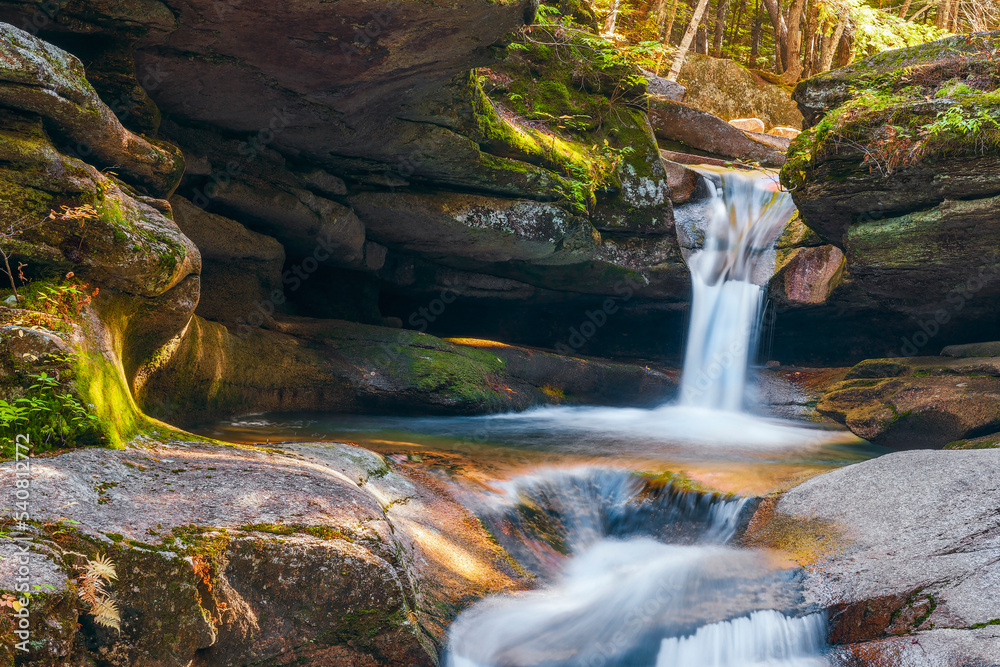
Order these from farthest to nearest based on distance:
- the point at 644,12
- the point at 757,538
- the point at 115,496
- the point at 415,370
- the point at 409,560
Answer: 1. the point at 644,12
2. the point at 415,370
3. the point at 757,538
4. the point at 409,560
5. the point at 115,496

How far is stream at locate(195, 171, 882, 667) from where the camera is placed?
14.0 feet

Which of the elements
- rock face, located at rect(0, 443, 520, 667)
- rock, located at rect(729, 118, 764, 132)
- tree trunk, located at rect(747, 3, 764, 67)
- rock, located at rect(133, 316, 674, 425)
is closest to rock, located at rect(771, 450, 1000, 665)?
rock face, located at rect(0, 443, 520, 667)

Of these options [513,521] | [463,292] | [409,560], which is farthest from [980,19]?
[409,560]

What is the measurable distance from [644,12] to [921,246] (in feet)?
70.7

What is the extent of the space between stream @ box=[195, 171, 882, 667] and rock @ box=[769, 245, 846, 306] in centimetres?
251

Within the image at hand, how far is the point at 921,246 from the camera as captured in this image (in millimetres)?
8766

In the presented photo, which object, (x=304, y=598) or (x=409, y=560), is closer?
(x=304, y=598)

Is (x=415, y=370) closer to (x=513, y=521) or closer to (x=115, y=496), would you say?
(x=513, y=521)

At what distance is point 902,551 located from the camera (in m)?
4.64

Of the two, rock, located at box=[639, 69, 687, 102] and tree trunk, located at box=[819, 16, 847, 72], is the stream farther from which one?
tree trunk, located at box=[819, 16, 847, 72]

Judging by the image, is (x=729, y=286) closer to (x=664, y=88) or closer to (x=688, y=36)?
(x=664, y=88)

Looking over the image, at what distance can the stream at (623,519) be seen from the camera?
428 centimetres

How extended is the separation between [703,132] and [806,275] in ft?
19.6

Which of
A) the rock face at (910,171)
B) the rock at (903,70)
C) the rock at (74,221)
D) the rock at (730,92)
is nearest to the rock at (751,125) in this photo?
the rock at (730,92)
